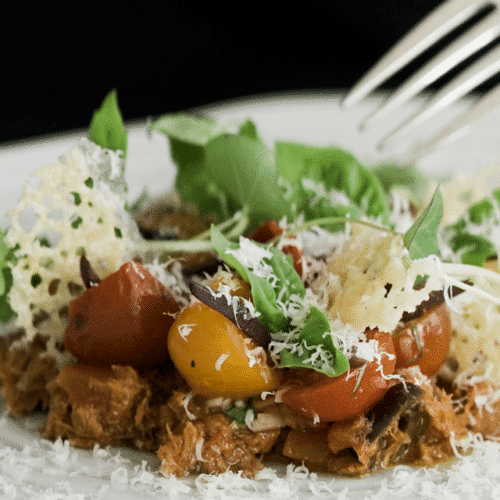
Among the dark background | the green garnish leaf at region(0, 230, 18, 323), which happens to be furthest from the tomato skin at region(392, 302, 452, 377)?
the dark background

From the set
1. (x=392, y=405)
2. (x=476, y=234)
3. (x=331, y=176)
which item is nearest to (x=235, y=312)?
(x=392, y=405)

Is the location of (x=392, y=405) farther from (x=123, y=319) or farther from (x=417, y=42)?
(x=417, y=42)

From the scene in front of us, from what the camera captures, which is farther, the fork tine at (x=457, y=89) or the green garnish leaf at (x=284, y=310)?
the fork tine at (x=457, y=89)

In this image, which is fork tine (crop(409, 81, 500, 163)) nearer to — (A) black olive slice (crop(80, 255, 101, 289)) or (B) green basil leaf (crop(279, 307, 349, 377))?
(B) green basil leaf (crop(279, 307, 349, 377))

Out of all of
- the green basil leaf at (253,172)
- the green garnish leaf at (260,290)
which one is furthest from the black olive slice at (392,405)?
the green basil leaf at (253,172)

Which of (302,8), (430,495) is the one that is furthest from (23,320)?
(302,8)

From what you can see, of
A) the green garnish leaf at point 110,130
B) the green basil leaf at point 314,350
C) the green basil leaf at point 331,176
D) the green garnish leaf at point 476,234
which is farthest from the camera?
the green basil leaf at point 331,176

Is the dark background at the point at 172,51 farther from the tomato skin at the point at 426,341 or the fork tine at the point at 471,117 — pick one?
the tomato skin at the point at 426,341

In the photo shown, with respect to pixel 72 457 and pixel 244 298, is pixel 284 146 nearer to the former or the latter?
pixel 244 298
